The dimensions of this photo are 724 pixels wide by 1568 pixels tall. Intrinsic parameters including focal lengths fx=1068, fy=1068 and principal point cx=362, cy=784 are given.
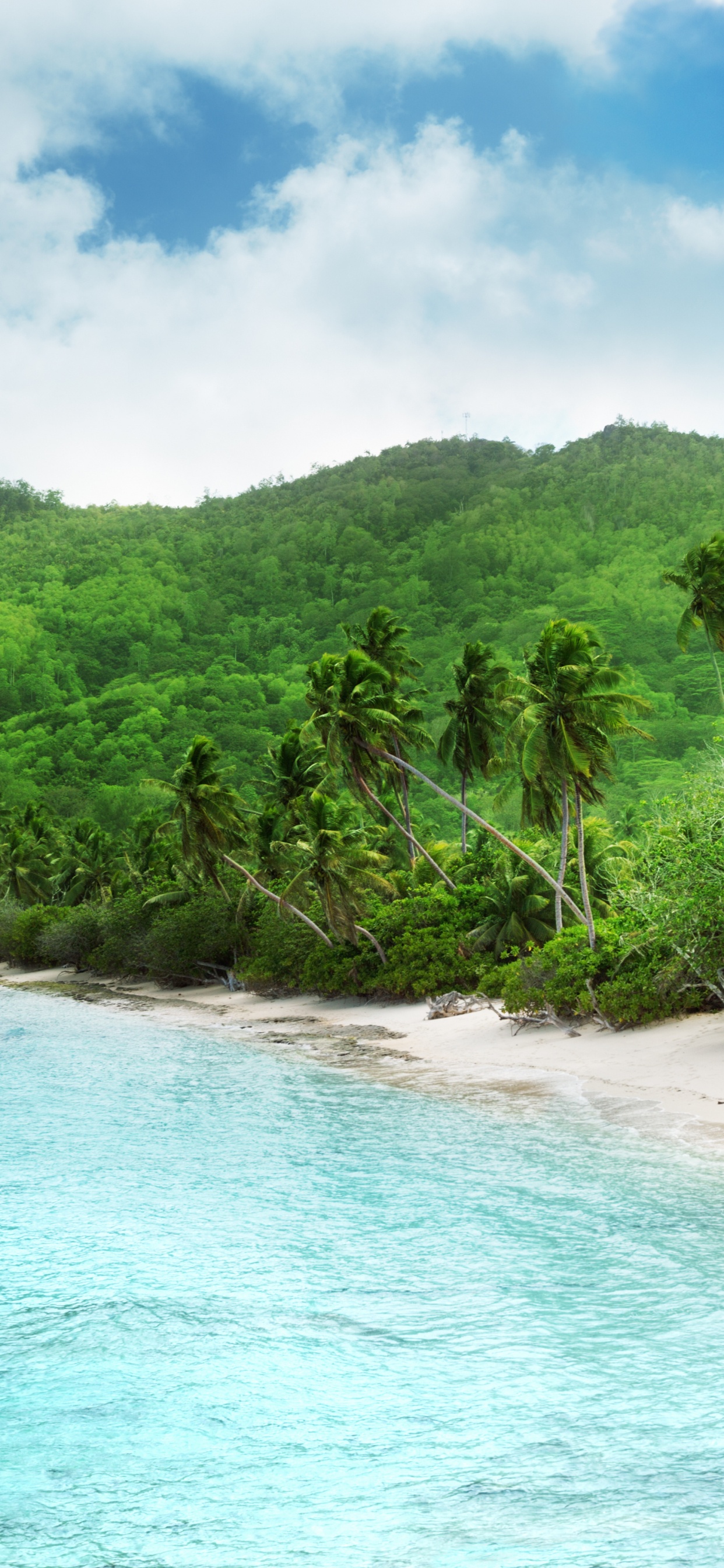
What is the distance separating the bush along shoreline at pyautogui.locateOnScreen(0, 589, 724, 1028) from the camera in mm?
20547

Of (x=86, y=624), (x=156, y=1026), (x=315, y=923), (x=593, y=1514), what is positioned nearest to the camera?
(x=593, y=1514)

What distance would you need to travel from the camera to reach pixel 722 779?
19.9m

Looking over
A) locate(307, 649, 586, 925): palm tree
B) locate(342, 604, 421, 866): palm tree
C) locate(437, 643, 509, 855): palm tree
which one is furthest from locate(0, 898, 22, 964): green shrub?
locate(307, 649, 586, 925): palm tree

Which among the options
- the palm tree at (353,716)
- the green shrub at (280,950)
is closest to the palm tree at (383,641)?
the palm tree at (353,716)

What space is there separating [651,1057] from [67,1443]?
13.4 m

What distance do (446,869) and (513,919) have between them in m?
8.59

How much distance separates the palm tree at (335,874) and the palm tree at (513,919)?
3.33 metres

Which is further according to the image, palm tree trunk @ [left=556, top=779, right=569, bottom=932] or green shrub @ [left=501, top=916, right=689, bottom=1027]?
palm tree trunk @ [left=556, top=779, right=569, bottom=932]

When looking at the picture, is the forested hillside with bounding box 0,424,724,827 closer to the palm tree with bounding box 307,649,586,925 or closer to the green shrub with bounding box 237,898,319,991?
the green shrub with bounding box 237,898,319,991

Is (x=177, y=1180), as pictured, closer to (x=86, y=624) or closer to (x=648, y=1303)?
(x=648, y=1303)

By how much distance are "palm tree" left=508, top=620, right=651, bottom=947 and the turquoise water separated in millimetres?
9617

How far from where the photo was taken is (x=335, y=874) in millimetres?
30922

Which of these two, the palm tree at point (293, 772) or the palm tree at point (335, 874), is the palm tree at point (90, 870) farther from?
the palm tree at point (335, 874)

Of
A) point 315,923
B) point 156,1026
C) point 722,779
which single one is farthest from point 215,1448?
point 315,923
